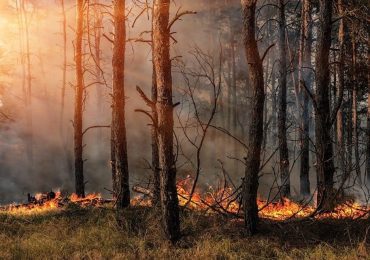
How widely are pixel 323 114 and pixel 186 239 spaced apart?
397cm

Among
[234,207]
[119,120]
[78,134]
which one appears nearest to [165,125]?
[234,207]

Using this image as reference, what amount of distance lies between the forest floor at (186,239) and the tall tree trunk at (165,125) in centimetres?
42

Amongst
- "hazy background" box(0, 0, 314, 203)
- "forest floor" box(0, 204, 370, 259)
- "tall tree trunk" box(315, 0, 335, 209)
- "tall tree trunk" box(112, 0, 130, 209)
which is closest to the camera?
"forest floor" box(0, 204, 370, 259)

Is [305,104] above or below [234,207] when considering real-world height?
above

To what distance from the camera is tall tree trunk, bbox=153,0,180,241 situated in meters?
7.28

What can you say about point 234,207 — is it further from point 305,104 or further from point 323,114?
point 305,104

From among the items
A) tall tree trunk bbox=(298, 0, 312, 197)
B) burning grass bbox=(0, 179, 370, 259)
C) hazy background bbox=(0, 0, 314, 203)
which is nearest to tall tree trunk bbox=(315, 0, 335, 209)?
burning grass bbox=(0, 179, 370, 259)

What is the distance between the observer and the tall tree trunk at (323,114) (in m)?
8.84

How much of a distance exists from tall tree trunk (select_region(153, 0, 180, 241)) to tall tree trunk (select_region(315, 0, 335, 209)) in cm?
306

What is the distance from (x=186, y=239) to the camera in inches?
290

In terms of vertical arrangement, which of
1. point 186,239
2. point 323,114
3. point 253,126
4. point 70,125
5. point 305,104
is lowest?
point 186,239

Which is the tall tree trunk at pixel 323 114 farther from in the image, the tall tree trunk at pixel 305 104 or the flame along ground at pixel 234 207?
the tall tree trunk at pixel 305 104

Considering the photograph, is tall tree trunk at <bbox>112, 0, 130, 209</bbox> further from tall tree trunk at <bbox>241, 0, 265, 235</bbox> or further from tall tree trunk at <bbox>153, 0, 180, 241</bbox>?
tall tree trunk at <bbox>241, 0, 265, 235</bbox>

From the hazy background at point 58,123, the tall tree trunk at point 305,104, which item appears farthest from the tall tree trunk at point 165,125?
the hazy background at point 58,123
